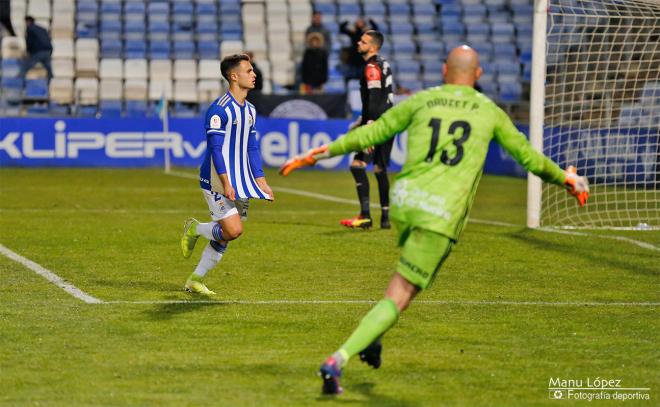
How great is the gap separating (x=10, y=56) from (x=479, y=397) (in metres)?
25.0

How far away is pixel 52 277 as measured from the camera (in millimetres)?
10352

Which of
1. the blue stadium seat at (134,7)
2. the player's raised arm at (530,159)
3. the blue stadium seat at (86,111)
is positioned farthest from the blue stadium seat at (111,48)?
the player's raised arm at (530,159)

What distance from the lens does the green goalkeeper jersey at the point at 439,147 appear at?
6.21 metres

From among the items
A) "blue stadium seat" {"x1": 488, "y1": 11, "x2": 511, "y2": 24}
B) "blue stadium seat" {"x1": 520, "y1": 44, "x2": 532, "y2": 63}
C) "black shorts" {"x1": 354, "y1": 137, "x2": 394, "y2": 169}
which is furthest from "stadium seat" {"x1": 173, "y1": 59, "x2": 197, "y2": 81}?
"black shorts" {"x1": 354, "y1": 137, "x2": 394, "y2": 169}

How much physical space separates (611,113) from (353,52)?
11119 mm

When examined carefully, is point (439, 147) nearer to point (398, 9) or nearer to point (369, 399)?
point (369, 399)

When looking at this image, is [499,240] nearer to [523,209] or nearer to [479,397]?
[523,209]

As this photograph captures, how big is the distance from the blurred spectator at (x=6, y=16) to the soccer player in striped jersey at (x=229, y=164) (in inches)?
803

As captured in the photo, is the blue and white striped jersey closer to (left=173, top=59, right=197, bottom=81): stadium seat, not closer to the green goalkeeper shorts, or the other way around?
the green goalkeeper shorts

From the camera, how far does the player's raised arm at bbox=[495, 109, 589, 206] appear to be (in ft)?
21.2

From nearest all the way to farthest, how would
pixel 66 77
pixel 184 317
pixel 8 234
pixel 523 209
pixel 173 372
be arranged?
pixel 173 372 → pixel 184 317 → pixel 8 234 → pixel 523 209 → pixel 66 77

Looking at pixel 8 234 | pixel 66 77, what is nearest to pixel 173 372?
pixel 8 234

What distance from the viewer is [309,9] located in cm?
3162

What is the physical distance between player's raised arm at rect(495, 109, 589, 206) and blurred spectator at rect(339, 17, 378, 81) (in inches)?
800
